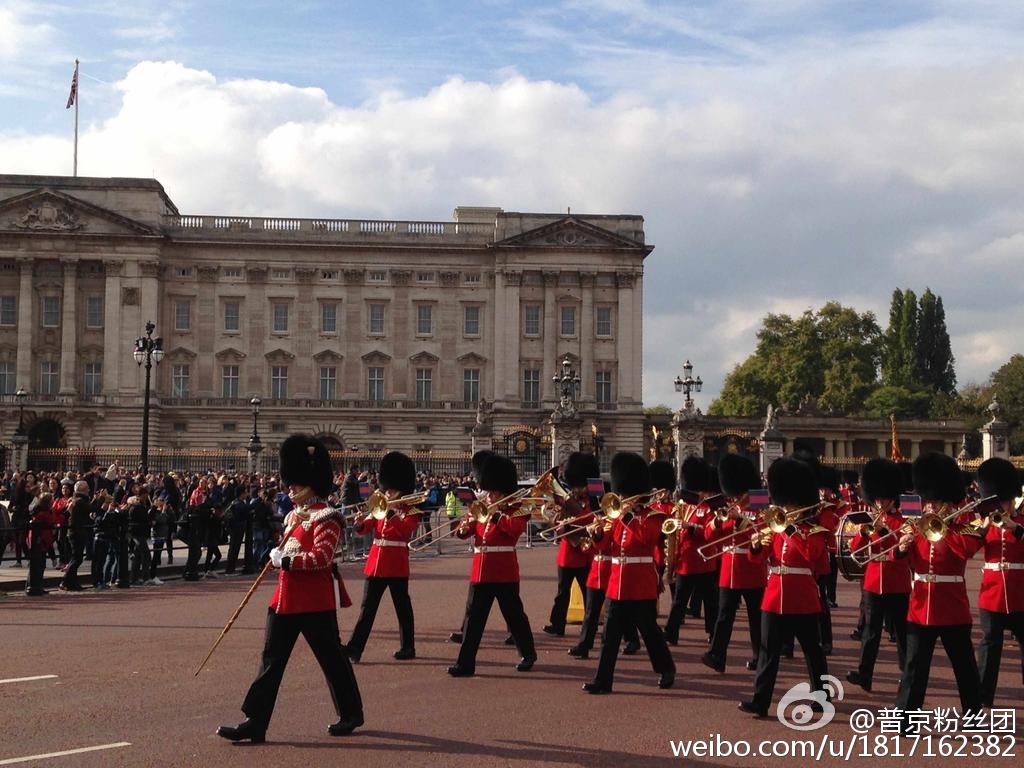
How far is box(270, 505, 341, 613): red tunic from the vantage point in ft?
26.9

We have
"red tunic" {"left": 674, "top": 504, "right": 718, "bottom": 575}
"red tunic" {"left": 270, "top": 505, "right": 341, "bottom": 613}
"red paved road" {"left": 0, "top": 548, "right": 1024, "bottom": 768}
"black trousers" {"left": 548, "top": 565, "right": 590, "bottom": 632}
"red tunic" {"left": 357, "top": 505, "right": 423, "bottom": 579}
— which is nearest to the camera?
"red paved road" {"left": 0, "top": 548, "right": 1024, "bottom": 768}

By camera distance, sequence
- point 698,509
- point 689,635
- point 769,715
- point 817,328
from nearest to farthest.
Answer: point 769,715
point 698,509
point 689,635
point 817,328

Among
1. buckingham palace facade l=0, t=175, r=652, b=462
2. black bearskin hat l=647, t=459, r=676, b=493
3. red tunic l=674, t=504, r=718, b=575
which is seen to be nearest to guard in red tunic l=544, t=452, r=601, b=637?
black bearskin hat l=647, t=459, r=676, b=493

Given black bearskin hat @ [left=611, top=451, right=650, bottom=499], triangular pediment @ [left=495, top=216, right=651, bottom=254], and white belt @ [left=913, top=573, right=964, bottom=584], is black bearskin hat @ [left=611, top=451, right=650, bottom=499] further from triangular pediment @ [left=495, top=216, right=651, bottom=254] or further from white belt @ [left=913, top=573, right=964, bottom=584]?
triangular pediment @ [left=495, top=216, right=651, bottom=254]

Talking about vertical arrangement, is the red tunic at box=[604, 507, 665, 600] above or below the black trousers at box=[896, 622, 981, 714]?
above

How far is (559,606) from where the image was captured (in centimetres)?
1323

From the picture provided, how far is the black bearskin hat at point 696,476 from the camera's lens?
12.5 metres

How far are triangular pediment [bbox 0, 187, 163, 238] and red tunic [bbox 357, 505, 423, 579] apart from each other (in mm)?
55249

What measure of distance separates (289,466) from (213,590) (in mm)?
10350

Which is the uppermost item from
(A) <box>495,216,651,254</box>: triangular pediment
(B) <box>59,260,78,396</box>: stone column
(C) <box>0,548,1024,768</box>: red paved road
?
(A) <box>495,216,651,254</box>: triangular pediment

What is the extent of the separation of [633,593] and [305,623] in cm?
288

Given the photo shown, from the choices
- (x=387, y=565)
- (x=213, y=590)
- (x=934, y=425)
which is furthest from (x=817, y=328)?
(x=387, y=565)

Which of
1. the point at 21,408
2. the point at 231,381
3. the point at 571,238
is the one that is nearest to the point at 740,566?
the point at 21,408

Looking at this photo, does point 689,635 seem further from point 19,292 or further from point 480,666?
point 19,292
